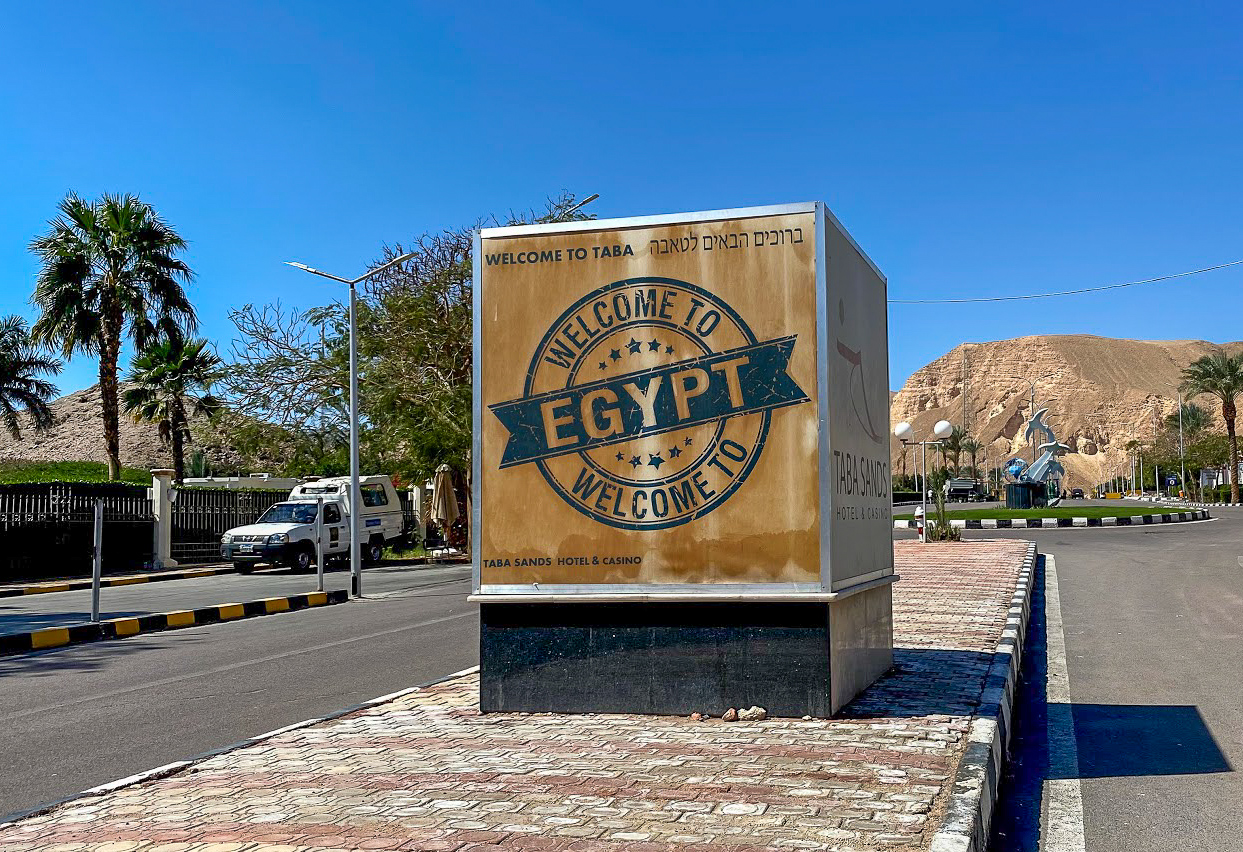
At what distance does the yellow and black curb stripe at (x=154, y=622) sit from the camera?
12.4 metres

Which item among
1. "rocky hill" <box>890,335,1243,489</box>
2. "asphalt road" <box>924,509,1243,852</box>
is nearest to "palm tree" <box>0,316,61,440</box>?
"asphalt road" <box>924,509,1243,852</box>

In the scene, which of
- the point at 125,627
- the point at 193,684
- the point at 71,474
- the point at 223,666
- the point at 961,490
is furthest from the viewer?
the point at 961,490

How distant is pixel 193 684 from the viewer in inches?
368

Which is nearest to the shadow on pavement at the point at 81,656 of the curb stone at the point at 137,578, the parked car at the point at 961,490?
the curb stone at the point at 137,578

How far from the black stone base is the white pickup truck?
1682 cm

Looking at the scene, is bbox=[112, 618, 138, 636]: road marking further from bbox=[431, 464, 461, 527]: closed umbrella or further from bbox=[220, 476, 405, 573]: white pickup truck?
bbox=[431, 464, 461, 527]: closed umbrella

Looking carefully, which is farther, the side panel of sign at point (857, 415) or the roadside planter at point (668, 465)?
the side panel of sign at point (857, 415)

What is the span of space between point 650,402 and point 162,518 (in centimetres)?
2424

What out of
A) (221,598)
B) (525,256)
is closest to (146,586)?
(221,598)

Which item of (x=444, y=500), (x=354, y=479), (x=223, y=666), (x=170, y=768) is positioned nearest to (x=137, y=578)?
(x=354, y=479)

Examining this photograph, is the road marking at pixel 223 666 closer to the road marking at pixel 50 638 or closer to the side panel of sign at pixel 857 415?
the road marking at pixel 50 638

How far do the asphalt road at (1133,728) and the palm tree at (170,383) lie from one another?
2816 centimetres

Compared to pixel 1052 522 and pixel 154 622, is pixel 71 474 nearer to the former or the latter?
pixel 154 622

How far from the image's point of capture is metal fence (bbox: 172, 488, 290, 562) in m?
28.9
